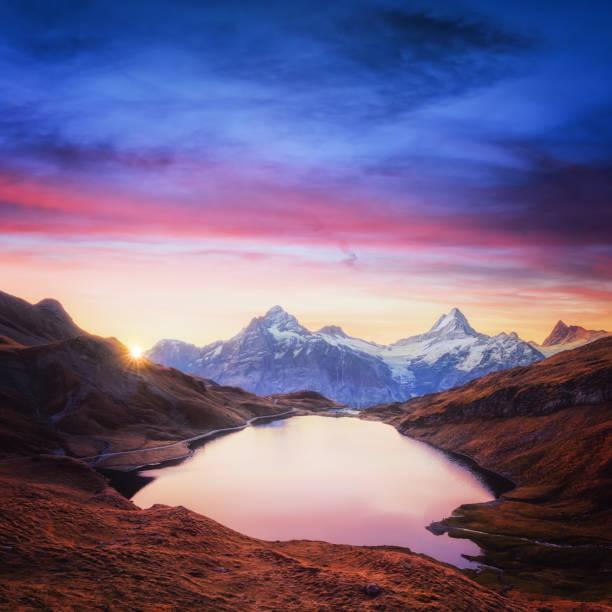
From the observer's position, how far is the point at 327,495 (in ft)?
434

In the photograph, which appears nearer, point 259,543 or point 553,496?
point 259,543

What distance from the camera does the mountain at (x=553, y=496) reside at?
81062 mm

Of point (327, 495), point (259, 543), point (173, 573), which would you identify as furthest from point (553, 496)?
point (173, 573)

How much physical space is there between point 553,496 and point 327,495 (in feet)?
217

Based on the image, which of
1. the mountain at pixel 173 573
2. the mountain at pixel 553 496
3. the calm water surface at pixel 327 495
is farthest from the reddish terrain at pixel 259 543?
the calm water surface at pixel 327 495

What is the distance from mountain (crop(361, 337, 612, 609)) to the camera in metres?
81.1

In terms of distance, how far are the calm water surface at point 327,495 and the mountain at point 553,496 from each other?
8.92 metres

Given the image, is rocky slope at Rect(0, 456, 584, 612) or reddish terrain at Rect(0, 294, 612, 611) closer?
rocky slope at Rect(0, 456, 584, 612)

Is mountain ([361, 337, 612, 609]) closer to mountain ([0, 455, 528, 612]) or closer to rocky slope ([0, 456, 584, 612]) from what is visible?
rocky slope ([0, 456, 584, 612])

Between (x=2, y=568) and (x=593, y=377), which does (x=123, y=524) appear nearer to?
(x=2, y=568)

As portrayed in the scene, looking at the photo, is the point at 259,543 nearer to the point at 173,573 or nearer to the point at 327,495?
the point at 173,573

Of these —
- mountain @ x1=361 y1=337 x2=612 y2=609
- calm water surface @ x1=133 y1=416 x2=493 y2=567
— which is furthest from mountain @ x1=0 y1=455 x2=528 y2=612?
calm water surface @ x1=133 y1=416 x2=493 y2=567

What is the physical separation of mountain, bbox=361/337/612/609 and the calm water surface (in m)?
8.92

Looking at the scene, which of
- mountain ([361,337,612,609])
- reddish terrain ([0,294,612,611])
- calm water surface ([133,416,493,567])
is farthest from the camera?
calm water surface ([133,416,493,567])
